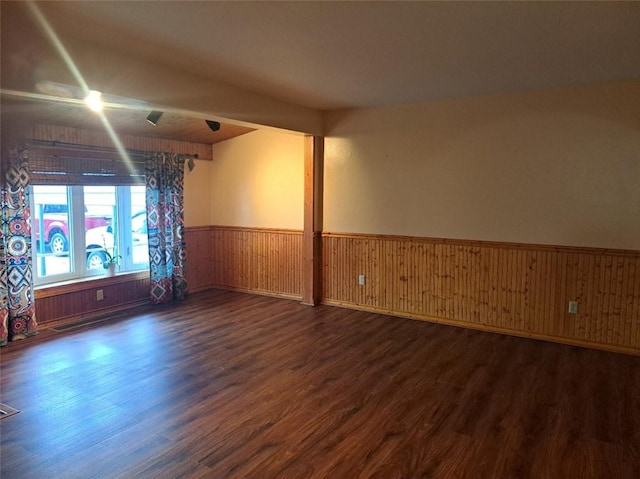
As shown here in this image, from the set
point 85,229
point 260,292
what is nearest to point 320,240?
point 260,292

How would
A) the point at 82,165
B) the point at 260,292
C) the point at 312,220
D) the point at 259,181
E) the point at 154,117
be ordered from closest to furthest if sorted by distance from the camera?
the point at 154,117 → the point at 82,165 → the point at 312,220 → the point at 259,181 → the point at 260,292

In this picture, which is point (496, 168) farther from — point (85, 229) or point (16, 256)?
point (16, 256)

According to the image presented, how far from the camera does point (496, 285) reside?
472cm

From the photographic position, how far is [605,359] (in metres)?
3.97

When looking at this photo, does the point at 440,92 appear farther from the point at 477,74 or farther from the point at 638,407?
the point at 638,407

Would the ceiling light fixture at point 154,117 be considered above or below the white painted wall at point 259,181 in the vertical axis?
above

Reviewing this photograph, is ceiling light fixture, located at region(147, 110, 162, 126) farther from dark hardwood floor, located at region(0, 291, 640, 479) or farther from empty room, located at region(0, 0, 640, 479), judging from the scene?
dark hardwood floor, located at region(0, 291, 640, 479)

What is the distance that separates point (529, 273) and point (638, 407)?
5.45ft

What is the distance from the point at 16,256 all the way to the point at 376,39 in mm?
3861

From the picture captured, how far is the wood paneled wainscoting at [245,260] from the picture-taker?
611cm

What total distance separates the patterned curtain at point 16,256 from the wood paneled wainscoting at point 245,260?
224 cm

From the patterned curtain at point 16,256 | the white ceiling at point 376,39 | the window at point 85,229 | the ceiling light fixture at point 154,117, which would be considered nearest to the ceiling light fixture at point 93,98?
the white ceiling at point 376,39

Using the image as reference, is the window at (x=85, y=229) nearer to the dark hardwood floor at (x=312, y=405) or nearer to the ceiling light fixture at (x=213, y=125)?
the dark hardwood floor at (x=312, y=405)

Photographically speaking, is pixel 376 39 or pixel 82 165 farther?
pixel 82 165
